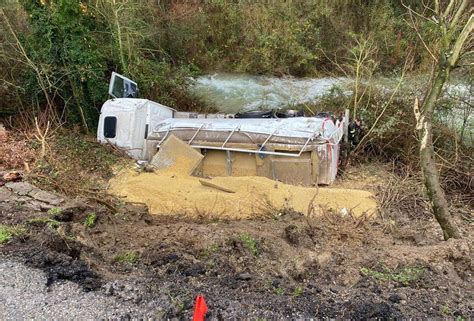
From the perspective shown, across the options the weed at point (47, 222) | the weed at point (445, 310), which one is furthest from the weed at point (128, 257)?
the weed at point (445, 310)

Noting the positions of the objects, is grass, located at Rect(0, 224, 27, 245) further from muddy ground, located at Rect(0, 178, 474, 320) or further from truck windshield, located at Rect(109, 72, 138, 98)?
truck windshield, located at Rect(109, 72, 138, 98)

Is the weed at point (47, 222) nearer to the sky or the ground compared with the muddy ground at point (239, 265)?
nearer to the sky

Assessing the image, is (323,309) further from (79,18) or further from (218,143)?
(79,18)

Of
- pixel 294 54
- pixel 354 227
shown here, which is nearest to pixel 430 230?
pixel 354 227

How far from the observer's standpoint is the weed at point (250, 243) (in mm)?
6039

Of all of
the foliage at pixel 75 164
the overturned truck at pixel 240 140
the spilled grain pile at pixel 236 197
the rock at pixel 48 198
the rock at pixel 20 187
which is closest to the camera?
the rock at pixel 48 198

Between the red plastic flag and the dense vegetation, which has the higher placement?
the dense vegetation

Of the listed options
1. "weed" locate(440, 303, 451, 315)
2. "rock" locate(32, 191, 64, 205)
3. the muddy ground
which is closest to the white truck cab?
the muddy ground

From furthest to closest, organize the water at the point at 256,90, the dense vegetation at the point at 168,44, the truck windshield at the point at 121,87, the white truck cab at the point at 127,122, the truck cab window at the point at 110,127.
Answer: the water at the point at 256,90 < the dense vegetation at the point at 168,44 < the truck windshield at the point at 121,87 < the truck cab window at the point at 110,127 < the white truck cab at the point at 127,122

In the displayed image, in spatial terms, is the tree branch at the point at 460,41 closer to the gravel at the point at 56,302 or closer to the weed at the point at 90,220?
the gravel at the point at 56,302

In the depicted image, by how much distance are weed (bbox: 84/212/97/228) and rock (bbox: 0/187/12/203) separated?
1273 millimetres

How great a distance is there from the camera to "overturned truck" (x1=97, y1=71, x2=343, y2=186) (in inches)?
391

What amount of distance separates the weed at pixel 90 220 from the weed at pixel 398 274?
160 inches

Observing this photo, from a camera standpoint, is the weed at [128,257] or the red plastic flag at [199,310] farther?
the weed at [128,257]
